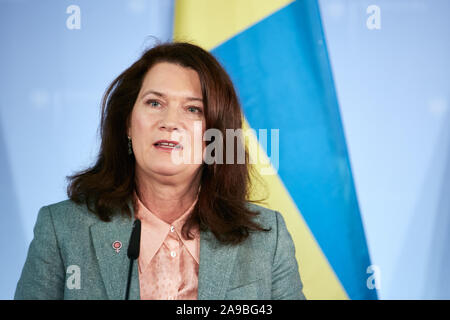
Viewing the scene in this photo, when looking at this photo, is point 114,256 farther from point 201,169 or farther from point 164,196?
point 201,169

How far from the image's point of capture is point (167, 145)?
1.29 metres

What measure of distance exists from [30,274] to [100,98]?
2.95 ft

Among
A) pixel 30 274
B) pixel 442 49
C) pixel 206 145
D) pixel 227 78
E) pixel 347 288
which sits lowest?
pixel 347 288

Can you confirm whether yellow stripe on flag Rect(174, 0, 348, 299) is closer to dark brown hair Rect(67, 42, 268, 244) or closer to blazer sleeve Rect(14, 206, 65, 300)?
dark brown hair Rect(67, 42, 268, 244)

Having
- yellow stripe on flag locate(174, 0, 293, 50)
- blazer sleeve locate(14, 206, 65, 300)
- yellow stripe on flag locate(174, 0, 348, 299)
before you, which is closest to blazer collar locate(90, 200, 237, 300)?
blazer sleeve locate(14, 206, 65, 300)

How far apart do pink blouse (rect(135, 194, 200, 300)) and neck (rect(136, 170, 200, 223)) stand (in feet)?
0.11

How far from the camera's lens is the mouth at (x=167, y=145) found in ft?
4.23

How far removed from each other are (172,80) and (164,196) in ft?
1.19

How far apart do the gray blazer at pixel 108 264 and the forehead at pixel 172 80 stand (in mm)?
407

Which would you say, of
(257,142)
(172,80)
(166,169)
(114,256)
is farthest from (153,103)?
(257,142)

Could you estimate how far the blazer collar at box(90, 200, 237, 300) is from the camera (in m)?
1.18

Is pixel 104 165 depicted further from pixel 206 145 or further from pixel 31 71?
pixel 31 71
